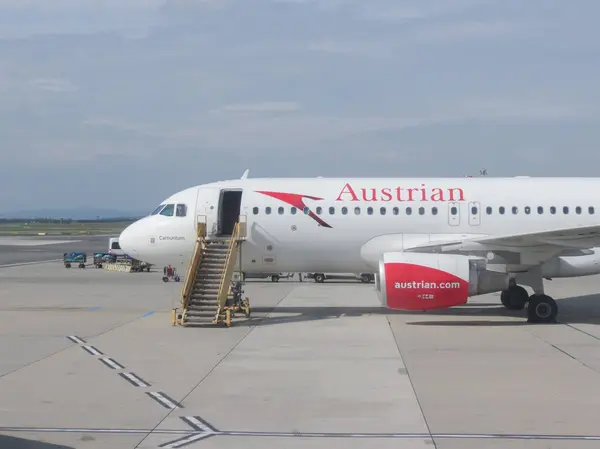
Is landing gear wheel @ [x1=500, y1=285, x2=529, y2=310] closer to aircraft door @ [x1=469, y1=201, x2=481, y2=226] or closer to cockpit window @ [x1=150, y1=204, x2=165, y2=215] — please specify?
aircraft door @ [x1=469, y1=201, x2=481, y2=226]

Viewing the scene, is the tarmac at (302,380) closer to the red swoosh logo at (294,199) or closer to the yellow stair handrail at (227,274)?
the yellow stair handrail at (227,274)

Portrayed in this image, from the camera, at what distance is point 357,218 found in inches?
784

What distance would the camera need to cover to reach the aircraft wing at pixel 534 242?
56.0 feet

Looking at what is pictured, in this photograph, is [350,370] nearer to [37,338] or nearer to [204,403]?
[204,403]

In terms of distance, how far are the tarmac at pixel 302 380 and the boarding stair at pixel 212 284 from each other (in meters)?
0.58

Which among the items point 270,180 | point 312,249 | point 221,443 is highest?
point 270,180

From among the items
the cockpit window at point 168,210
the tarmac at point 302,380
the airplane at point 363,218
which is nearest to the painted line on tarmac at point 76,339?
the tarmac at point 302,380

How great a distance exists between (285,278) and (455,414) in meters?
28.7

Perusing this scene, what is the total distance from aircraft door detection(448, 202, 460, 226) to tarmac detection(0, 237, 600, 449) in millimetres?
2572

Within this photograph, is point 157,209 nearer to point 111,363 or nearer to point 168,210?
point 168,210

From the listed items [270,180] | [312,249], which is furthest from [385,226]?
[270,180]

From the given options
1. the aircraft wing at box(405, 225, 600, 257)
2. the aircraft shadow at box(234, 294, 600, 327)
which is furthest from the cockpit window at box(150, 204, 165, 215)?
the aircraft wing at box(405, 225, 600, 257)

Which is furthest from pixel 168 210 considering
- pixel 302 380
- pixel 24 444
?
pixel 24 444

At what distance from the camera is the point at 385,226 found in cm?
1986
